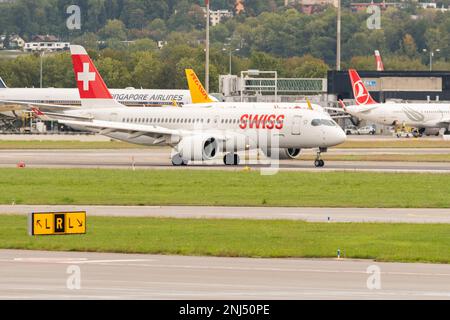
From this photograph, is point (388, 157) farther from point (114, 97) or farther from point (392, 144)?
point (114, 97)

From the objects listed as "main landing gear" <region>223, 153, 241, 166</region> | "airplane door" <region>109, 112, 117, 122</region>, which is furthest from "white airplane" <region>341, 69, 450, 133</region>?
"main landing gear" <region>223, 153, 241, 166</region>

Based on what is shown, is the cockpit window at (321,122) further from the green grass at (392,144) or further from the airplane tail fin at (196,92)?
the airplane tail fin at (196,92)

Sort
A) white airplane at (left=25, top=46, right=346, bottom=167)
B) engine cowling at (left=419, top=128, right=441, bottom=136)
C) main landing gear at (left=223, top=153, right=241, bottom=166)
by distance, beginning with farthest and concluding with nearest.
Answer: engine cowling at (left=419, top=128, right=441, bottom=136) → main landing gear at (left=223, top=153, right=241, bottom=166) → white airplane at (left=25, top=46, right=346, bottom=167)

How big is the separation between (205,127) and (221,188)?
74.7 feet

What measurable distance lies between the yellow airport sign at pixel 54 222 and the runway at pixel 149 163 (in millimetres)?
36664

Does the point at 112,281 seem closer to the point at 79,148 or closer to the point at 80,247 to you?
the point at 80,247

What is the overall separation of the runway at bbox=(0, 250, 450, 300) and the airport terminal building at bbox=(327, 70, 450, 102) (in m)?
139

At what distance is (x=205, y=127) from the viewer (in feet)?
258

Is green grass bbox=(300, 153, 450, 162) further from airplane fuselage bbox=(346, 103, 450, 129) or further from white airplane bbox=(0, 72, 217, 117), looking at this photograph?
white airplane bbox=(0, 72, 217, 117)

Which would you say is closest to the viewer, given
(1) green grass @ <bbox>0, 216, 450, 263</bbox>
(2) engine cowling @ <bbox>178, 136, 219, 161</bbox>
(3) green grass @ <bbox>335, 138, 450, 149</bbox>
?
(1) green grass @ <bbox>0, 216, 450, 263</bbox>

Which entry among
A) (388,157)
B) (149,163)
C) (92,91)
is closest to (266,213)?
(149,163)

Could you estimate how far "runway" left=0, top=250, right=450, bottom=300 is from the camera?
2619cm

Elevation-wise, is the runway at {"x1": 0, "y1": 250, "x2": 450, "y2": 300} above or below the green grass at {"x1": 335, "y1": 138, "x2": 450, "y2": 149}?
above
